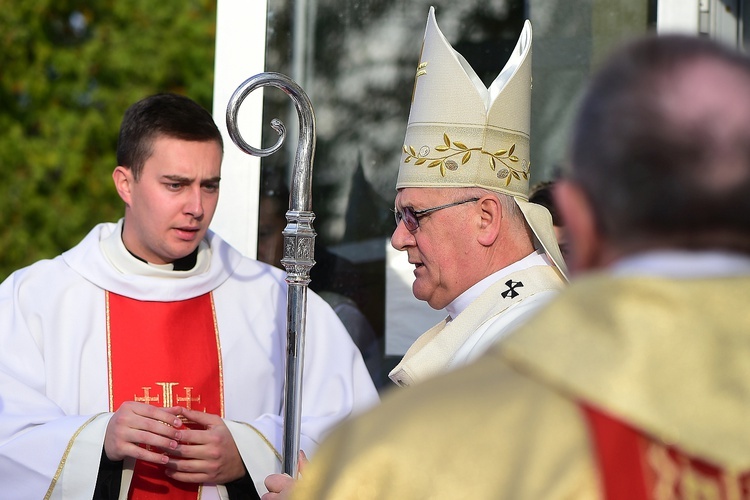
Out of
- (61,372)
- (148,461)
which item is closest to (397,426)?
(148,461)

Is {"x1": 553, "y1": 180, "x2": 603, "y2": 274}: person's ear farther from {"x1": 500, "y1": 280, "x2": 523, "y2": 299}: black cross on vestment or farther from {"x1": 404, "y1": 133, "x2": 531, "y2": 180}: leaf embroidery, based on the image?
{"x1": 404, "y1": 133, "x2": 531, "y2": 180}: leaf embroidery

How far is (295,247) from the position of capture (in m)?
3.26

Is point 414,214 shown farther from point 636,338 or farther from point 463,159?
point 636,338

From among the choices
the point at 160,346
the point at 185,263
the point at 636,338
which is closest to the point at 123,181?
the point at 185,263

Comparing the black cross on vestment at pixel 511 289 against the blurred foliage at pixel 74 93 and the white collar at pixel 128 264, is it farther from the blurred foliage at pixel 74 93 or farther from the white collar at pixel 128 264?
the blurred foliage at pixel 74 93

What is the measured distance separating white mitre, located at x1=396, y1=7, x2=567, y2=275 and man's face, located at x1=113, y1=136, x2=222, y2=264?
0.82 meters

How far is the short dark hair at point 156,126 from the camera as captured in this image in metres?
4.16

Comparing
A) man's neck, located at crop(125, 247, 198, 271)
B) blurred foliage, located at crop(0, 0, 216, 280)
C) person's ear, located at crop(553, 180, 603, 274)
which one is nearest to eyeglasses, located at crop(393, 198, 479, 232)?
man's neck, located at crop(125, 247, 198, 271)

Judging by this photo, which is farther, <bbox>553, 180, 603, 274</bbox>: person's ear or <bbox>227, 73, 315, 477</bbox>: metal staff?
<bbox>227, 73, 315, 477</bbox>: metal staff

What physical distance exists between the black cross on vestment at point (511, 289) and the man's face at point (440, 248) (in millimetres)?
124

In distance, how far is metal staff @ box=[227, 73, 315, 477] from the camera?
3.22m

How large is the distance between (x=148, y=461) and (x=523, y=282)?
129 centimetres

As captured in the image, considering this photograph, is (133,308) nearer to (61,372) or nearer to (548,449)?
(61,372)

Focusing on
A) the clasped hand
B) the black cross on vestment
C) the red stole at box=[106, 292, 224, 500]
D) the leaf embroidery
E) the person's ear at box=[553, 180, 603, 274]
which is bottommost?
the clasped hand
